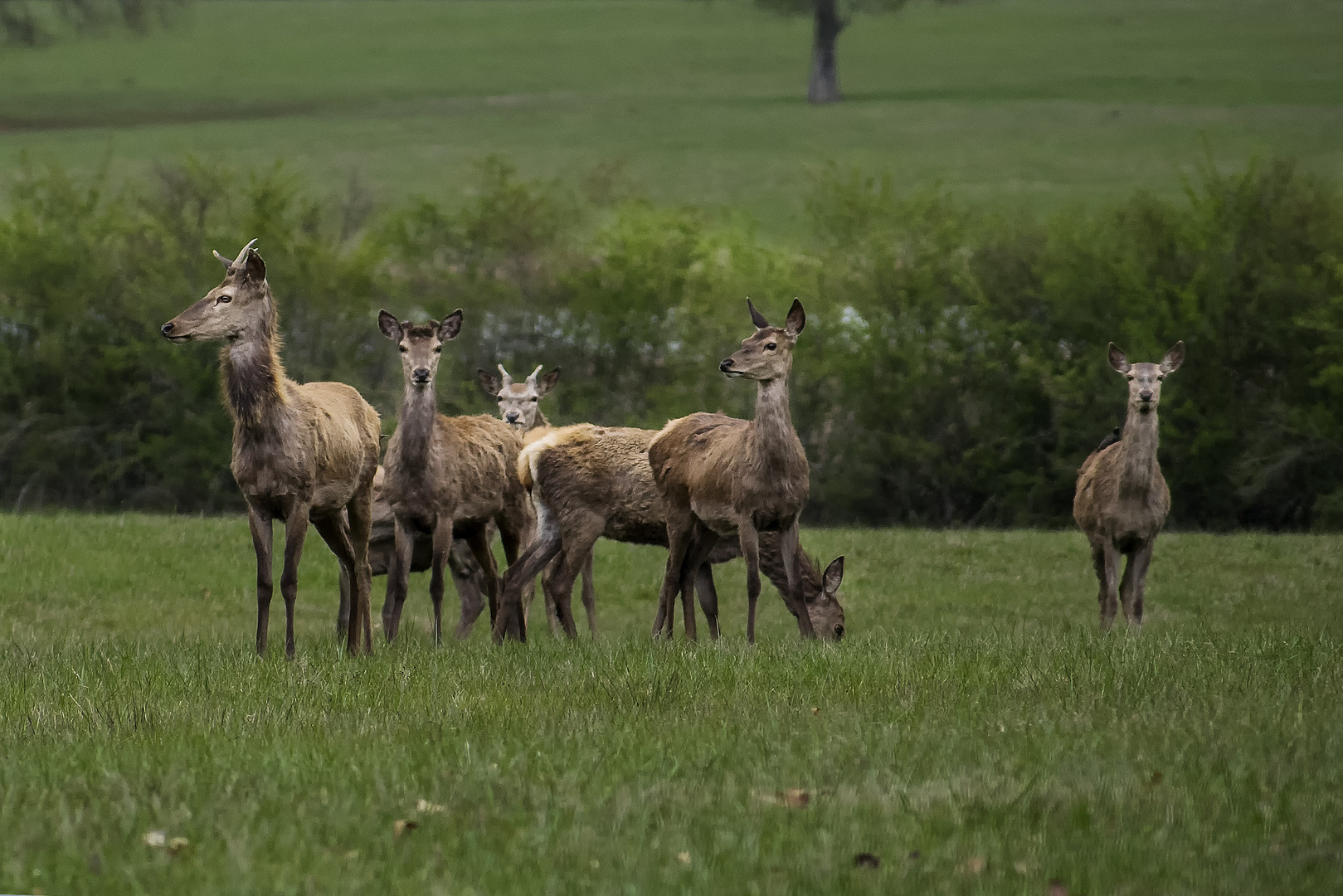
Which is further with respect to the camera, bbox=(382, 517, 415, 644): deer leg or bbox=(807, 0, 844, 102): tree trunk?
bbox=(807, 0, 844, 102): tree trunk

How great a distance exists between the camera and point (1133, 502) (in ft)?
47.4

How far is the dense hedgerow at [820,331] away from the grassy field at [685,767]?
25463mm

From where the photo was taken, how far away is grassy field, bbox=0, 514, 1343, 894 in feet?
17.7

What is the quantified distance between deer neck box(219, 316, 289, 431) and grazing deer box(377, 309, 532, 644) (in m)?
1.37

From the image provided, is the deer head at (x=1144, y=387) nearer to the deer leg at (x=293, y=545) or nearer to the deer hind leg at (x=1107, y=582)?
the deer hind leg at (x=1107, y=582)

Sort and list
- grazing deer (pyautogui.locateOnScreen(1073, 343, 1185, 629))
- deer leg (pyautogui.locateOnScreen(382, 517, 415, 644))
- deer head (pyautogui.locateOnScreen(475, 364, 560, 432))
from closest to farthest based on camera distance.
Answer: deer leg (pyautogui.locateOnScreen(382, 517, 415, 644))
grazing deer (pyautogui.locateOnScreen(1073, 343, 1185, 629))
deer head (pyautogui.locateOnScreen(475, 364, 560, 432))

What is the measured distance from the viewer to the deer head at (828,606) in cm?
1424

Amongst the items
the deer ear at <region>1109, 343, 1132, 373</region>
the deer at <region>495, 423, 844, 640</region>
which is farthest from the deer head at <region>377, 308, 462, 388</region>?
the deer ear at <region>1109, 343, 1132, 373</region>

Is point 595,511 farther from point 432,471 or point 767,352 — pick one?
point 767,352

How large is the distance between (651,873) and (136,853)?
159 cm

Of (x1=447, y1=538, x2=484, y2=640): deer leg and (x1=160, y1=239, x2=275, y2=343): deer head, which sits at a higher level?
(x1=160, y1=239, x2=275, y2=343): deer head

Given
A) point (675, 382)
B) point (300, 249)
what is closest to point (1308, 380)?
point (675, 382)

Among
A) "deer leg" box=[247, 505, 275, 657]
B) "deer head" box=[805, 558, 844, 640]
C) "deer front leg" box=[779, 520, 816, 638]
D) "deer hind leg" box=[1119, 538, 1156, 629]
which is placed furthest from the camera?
"deer hind leg" box=[1119, 538, 1156, 629]

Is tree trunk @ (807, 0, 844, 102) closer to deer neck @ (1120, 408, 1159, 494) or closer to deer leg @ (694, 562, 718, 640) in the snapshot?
deer neck @ (1120, 408, 1159, 494)
